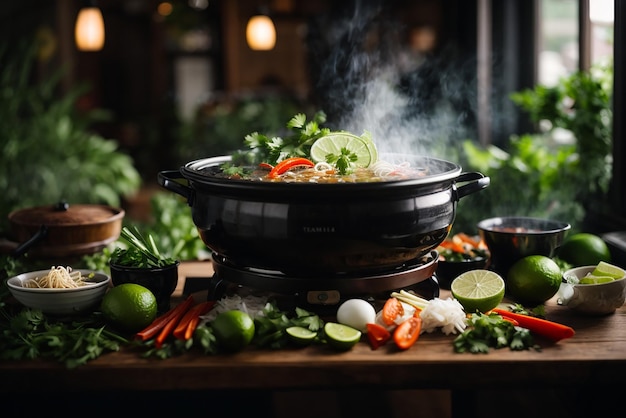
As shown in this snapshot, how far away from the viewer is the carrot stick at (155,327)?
7.38 feet

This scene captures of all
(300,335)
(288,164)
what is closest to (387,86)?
(288,164)

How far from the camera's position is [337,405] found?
3.52 m

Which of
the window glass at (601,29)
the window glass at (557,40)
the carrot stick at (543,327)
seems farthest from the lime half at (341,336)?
the window glass at (557,40)

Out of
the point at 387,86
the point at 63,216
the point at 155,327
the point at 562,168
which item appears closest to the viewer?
the point at 155,327

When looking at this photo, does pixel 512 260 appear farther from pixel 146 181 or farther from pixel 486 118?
pixel 146 181

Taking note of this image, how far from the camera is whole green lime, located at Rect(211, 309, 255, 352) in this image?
2145mm

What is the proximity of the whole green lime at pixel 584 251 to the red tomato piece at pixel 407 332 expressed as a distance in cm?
97

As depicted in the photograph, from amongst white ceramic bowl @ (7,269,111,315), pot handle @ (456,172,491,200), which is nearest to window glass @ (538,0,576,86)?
pot handle @ (456,172,491,200)

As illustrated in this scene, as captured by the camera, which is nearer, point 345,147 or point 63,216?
point 345,147

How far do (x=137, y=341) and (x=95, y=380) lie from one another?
0.19 meters

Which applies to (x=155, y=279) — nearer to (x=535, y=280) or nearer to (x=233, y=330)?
(x=233, y=330)

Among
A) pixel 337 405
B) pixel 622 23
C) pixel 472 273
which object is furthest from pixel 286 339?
pixel 622 23

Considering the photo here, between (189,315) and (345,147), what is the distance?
0.83 meters

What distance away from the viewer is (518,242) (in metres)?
2.76
